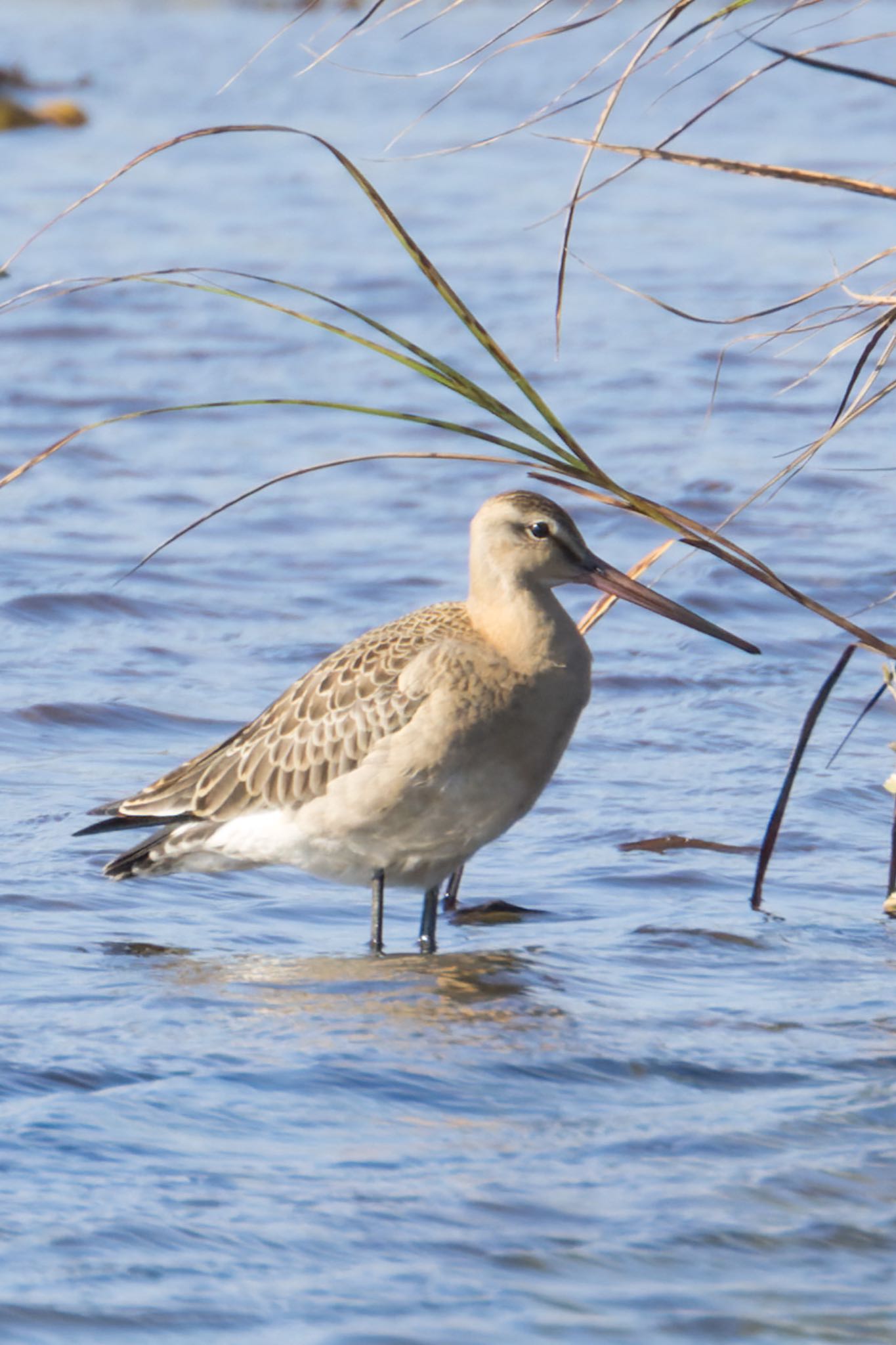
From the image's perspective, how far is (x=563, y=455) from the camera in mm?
4059

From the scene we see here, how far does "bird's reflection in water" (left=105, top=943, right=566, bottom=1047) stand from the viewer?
4.70m

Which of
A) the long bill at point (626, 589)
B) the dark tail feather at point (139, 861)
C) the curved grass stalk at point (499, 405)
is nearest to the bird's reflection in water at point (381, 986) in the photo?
the dark tail feather at point (139, 861)

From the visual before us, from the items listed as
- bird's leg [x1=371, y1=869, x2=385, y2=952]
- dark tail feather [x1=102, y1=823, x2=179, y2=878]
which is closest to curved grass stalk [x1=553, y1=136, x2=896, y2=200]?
bird's leg [x1=371, y1=869, x2=385, y2=952]

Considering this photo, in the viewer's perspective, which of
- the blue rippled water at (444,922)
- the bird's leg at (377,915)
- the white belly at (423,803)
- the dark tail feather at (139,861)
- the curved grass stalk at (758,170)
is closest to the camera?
the blue rippled water at (444,922)

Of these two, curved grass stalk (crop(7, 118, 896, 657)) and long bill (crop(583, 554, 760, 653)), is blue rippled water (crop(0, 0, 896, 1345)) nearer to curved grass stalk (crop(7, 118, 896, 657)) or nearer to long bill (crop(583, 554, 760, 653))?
curved grass stalk (crop(7, 118, 896, 657))

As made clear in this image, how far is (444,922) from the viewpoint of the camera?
226 inches

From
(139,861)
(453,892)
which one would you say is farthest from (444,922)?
(139,861)

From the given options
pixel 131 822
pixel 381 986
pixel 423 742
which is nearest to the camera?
pixel 381 986

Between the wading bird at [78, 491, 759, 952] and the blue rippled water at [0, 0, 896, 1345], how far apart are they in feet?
0.74

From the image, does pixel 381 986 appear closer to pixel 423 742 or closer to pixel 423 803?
pixel 423 803

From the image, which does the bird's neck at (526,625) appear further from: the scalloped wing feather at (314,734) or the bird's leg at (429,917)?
the bird's leg at (429,917)

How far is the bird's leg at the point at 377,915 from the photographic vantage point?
541 centimetres

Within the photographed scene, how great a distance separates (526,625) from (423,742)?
0.41 metres

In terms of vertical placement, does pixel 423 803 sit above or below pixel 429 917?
above
